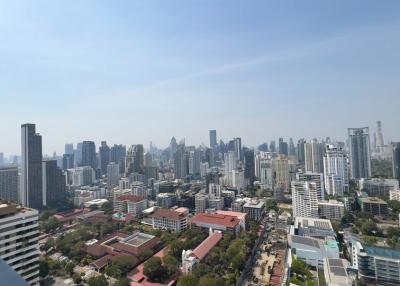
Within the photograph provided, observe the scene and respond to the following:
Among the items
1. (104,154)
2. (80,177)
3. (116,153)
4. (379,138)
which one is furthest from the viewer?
(379,138)

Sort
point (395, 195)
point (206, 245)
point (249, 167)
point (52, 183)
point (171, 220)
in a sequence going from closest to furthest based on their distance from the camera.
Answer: point (206, 245) → point (171, 220) → point (395, 195) → point (52, 183) → point (249, 167)

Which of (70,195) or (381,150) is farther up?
(381,150)

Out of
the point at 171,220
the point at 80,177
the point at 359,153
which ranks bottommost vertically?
the point at 171,220

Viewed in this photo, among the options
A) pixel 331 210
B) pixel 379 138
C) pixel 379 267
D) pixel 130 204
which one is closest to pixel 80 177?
pixel 130 204

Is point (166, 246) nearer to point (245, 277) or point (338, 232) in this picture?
point (245, 277)

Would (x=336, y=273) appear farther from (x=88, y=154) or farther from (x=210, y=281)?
(x=88, y=154)

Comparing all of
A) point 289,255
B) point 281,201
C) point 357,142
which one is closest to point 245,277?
point 289,255
